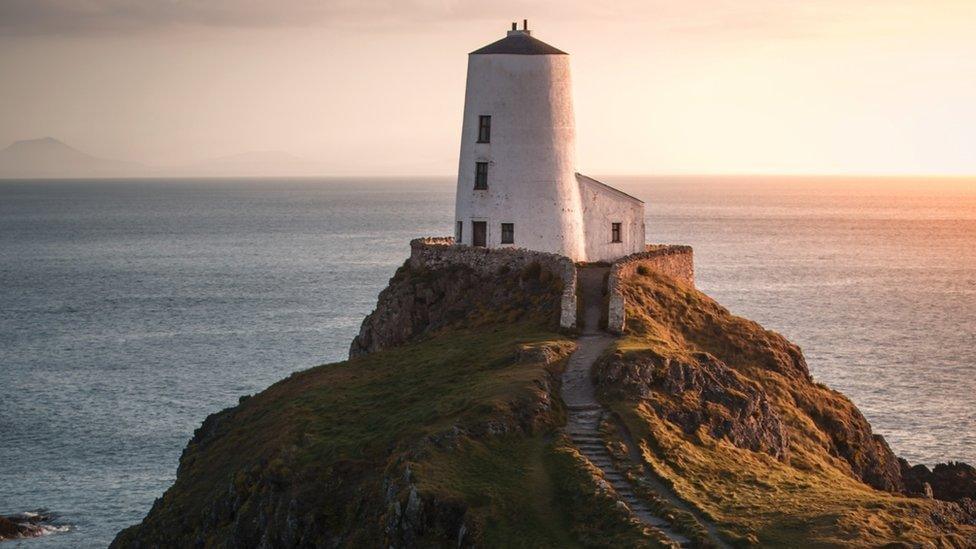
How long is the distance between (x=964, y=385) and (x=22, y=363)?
6689cm

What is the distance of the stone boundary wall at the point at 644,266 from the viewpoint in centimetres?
5138

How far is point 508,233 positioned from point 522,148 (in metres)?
4.00

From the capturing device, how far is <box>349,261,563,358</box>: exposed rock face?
5575 cm

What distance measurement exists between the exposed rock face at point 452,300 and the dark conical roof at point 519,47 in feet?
33.3

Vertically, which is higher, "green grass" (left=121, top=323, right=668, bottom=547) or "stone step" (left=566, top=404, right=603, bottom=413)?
"stone step" (left=566, top=404, right=603, bottom=413)

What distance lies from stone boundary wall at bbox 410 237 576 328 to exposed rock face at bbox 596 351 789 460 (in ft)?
20.3

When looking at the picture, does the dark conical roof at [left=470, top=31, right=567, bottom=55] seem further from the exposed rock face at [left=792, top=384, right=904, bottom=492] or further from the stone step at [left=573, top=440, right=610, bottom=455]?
the stone step at [left=573, top=440, right=610, bottom=455]

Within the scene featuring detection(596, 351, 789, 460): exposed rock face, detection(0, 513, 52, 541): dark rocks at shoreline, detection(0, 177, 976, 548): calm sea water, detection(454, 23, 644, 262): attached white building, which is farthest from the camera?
detection(0, 177, 976, 548): calm sea water

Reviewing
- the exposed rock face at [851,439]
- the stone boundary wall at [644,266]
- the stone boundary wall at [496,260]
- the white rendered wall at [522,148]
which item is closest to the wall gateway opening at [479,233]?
the white rendered wall at [522,148]

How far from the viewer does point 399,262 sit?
171250 millimetres

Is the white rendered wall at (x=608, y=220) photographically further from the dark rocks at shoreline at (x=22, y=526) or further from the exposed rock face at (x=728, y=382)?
the dark rocks at shoreline at (x=22, y=526)

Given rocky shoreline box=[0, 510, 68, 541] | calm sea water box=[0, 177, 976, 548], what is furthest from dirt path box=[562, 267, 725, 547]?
rocky shoreline box=[0, 510, 68, 541]

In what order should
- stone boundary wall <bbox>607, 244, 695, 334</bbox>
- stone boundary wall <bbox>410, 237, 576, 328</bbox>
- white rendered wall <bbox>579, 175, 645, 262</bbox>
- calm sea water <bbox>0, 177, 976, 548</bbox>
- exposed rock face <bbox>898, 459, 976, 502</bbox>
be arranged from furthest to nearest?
calm sea water <bbox>0, 177, 976, 548</bbox> < white rendered wall <bbox>579, 175, 645, 262</bbox> < exposed rock face <bbox>898, 459, 976, 502</bbox> < stone boundary wall <bbox>410, 237, 576, 328</bbox> < stone boundary wall <bbox>607, 244, 695, 334</bbox>

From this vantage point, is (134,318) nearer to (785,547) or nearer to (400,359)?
(400,359)
